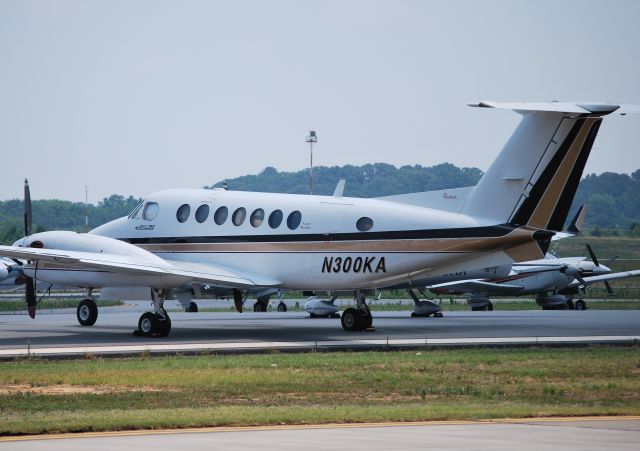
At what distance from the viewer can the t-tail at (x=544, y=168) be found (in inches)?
1201

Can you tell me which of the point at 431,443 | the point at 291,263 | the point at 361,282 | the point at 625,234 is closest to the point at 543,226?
the point at 361,282

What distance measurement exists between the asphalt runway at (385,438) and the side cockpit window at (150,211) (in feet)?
71.2

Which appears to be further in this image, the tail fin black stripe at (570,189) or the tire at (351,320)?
the tire at (351,320)

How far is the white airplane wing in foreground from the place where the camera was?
3067 cm

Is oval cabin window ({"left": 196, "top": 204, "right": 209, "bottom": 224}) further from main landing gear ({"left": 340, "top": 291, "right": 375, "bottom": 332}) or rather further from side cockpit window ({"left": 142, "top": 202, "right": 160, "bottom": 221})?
main landing gear ({"left": 340, "top": 291, "right": 375, "bottom": 332})

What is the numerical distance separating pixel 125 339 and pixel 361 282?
7.03 meters

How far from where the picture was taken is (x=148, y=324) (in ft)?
106

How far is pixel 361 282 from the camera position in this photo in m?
32.1

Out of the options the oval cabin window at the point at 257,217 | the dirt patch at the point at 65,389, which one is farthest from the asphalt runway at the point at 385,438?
the oval cabin window at the point at 257,217

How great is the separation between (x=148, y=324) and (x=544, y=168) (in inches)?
485

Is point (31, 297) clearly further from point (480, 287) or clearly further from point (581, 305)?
point (581, 305)

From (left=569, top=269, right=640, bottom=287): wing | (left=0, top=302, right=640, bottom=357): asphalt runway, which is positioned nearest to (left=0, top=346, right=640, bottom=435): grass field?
(left=0, top=302, right=640, bottom=357): asphalt runway

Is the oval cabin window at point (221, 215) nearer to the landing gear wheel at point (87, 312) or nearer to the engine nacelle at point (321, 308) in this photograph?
the landing gear wheel at point (87, 312)

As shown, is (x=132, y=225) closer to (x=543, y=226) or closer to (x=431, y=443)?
(x=543, y=226)
